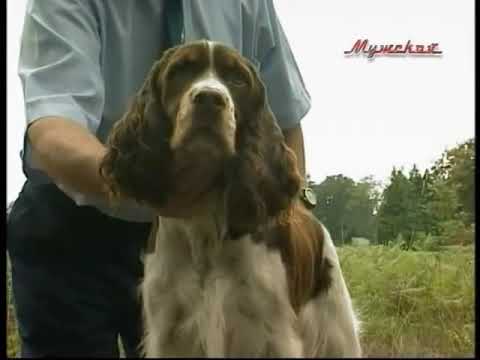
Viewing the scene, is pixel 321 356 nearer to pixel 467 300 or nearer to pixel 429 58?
pixel 467 300

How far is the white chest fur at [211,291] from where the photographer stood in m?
1.35

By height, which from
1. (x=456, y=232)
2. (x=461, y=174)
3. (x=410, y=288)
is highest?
(x=461, y=174)

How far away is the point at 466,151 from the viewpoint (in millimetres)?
1613

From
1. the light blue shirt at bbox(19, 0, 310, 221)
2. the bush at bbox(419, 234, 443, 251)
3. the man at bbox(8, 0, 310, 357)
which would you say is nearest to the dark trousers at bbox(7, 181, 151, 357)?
the man at bbox(8, 0, 310, 357)

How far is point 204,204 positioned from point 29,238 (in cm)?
55

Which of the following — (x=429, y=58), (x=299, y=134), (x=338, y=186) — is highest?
(x=429, y=58)

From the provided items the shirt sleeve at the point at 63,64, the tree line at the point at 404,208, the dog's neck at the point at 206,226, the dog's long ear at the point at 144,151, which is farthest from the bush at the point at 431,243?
the shirt sleeve at the point at 63,64

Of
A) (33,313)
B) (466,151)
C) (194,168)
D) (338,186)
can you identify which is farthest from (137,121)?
(466,151)

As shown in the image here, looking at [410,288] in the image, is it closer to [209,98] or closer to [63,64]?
[209,98]

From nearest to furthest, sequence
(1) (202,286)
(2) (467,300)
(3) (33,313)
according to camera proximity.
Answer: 1. (1) (202,286)
2. (2) (467,300)
3. (3) (33,313)

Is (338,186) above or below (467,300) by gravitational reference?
above

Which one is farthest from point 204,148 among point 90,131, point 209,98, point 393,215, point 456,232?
point 456,232

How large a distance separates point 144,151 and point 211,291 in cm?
27

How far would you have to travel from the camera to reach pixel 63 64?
1.49m
